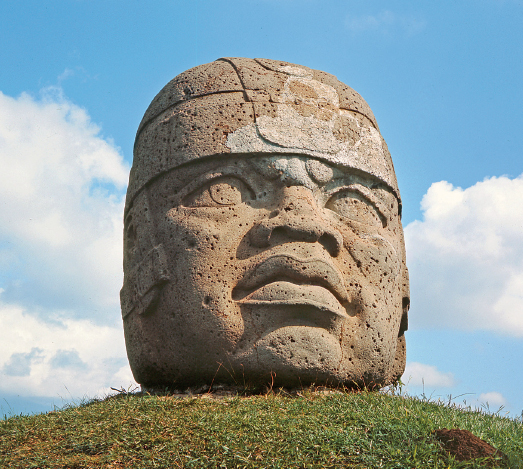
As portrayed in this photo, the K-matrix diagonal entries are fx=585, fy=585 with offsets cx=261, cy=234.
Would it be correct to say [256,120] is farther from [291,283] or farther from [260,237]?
[291,283]

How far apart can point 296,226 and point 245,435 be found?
7.06 feet

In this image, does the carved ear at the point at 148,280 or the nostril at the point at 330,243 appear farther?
the carved ear at the point at 148,280

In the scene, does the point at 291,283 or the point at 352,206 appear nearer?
the point at 291,283

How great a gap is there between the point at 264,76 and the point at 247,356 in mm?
3084

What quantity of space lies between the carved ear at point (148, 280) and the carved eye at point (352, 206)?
1.82 meters

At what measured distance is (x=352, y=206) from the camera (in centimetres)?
622

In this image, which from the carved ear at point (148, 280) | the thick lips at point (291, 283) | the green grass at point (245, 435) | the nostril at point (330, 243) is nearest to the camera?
the green grass at point (245, 435)

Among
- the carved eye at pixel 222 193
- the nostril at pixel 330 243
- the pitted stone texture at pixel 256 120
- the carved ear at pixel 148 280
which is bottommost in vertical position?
the carved ear at pixel 148 280

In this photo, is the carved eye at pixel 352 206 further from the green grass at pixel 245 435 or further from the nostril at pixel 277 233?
the green grass at pixel 245 435

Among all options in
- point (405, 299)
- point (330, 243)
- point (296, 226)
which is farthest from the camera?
point (405, 299)

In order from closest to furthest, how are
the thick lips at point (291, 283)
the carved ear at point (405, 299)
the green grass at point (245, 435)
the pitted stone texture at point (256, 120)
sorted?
the green grass at point (245, 435) → the thick lips at point (291, 283) → the pitted stone texture at point (256, 120) → the carved ear at point (405, 299)

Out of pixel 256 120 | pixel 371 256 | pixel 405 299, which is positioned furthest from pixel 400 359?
pixel 256 120

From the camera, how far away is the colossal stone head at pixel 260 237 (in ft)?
17.7

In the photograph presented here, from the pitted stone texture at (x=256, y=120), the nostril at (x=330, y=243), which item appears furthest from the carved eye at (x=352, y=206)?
the nostril at (x=330, y=243)
